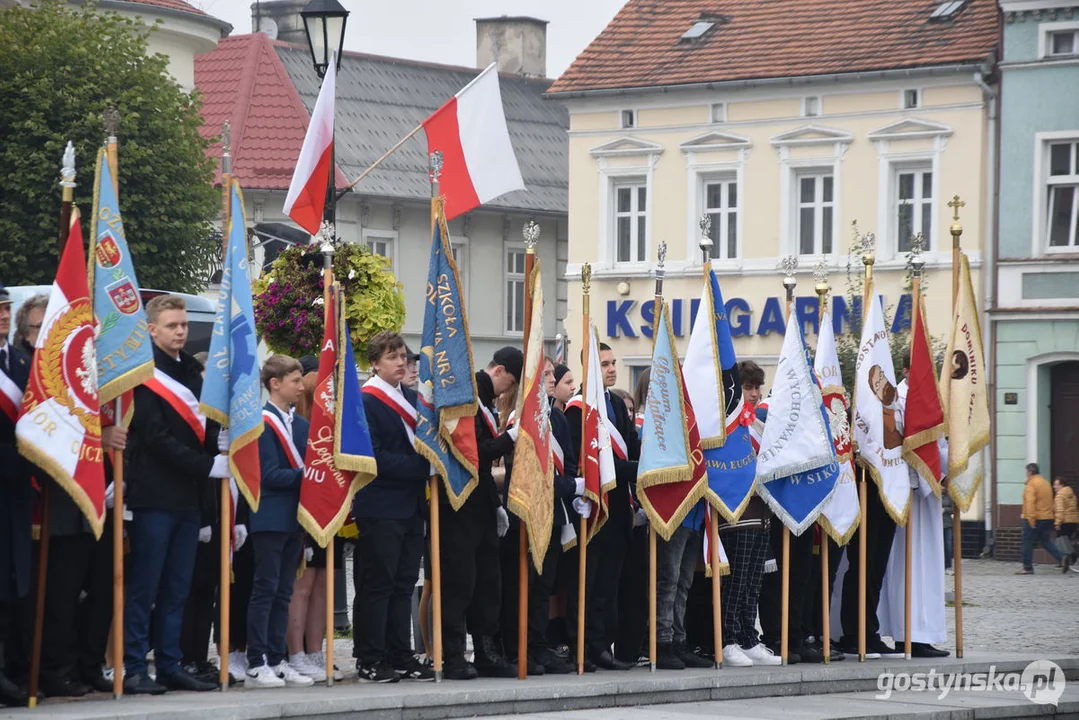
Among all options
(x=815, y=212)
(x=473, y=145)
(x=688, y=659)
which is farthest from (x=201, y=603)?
(x=815, y=212)

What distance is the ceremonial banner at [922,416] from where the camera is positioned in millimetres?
13641

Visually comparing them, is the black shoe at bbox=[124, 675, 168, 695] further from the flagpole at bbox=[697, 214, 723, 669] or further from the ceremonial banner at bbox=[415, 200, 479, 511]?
the flagpole at bbox=[697, 214, 723, 669]

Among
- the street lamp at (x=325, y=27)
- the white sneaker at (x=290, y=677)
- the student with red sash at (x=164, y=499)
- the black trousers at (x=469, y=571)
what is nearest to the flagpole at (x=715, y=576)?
the black trousers at (x=469, y=571)

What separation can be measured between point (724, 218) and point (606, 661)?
872 inches

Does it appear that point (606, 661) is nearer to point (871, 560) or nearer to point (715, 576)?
point (715, 576)

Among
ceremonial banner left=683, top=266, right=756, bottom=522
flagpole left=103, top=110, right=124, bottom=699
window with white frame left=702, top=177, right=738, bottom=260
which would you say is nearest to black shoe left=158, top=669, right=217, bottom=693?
flagpole left=103, top=110, right=124, bottom=699

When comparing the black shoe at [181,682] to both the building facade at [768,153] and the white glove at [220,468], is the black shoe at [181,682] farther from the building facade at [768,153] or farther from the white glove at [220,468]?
the building facade at [768,153]

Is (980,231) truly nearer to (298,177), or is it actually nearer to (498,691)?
(298,177)

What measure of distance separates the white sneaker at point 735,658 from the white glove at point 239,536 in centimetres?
359

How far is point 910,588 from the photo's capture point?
532 inches

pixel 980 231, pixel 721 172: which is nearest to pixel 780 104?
pixel 721 172

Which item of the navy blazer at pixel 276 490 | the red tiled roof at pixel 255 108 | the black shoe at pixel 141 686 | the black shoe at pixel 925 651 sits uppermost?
the red tiled roof at pixel 255 108

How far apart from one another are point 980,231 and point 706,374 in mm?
18990

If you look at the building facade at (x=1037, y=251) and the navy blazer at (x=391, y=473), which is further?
the building facade at (x=1037, y=251)
